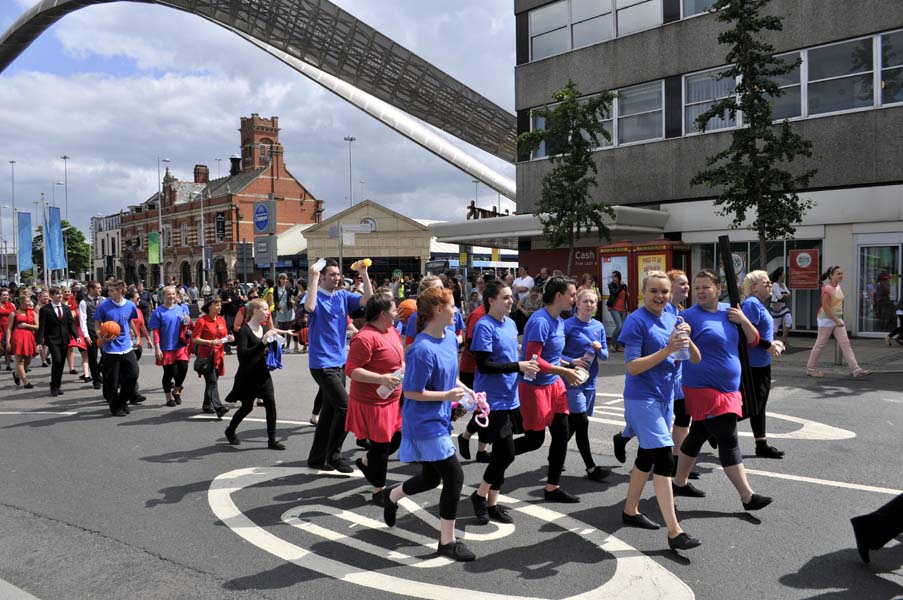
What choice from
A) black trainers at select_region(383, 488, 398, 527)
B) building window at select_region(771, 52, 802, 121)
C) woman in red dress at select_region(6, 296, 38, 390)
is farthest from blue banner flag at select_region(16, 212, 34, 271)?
black trainers at select_region(383, 488, 398, 527)

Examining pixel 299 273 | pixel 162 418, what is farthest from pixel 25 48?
pixel 162 418

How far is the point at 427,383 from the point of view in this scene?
4348 millimetres

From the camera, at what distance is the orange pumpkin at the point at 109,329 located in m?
9.55

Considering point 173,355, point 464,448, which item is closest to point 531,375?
point 464,448

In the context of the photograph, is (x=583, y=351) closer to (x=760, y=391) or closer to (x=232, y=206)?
(x=760, y=391)

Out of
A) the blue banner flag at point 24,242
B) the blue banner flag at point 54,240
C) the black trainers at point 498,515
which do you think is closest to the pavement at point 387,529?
the black trainers at point 498,515

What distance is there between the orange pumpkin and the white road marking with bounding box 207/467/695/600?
15.8ft

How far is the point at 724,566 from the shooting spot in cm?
419

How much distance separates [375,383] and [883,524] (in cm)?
321

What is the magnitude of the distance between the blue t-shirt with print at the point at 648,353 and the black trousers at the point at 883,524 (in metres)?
1.30

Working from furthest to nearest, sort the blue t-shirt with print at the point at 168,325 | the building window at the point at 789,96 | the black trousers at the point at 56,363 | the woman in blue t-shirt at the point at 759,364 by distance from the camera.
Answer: the building window at the point at 789,96, the black trousers at the point at 56,363, the blue t-shirt with print at the point at 168,325, the woman in blue t-shirt at the point at 759,364

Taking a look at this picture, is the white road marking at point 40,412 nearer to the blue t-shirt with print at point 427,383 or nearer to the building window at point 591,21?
the blue t-shirt with print at point 427,383

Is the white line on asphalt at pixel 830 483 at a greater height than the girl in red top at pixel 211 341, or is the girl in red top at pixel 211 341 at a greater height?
the girl in red top at pixel 211 341

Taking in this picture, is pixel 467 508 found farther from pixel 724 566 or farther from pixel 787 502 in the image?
pixel 787 502
